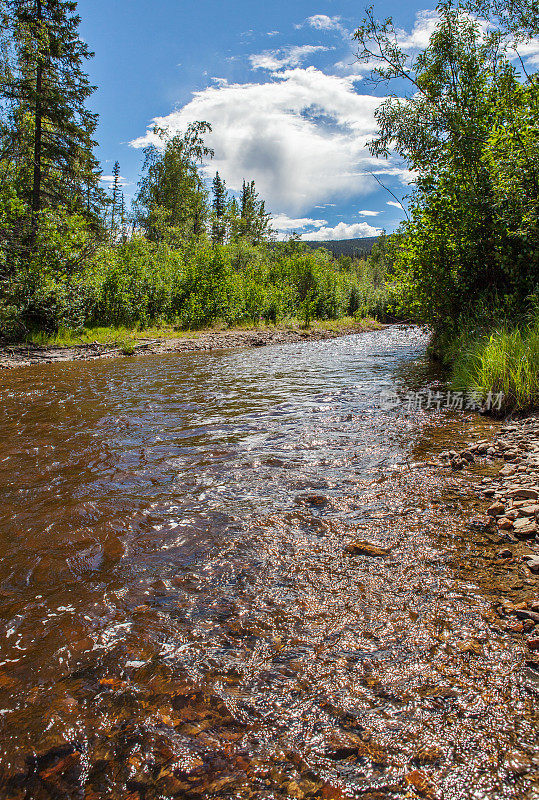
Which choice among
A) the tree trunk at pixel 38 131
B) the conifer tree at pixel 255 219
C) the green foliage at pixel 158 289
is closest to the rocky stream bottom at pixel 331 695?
the green foliage at pixel 158 289

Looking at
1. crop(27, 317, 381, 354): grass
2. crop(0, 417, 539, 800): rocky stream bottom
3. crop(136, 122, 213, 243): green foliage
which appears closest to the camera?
crop(0, 417, 539, 800): rocky stream bottom

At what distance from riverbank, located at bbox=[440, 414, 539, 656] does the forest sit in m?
1.66

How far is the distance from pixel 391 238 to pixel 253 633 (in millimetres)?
12457

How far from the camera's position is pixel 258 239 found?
5556cm

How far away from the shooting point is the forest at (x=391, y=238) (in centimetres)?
860

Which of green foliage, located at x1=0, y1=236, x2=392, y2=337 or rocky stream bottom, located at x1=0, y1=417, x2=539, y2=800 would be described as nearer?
→ rocky stream bottom, located at x1=0, y1=417, x2=539, y2=800

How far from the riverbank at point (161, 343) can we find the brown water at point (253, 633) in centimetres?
1048

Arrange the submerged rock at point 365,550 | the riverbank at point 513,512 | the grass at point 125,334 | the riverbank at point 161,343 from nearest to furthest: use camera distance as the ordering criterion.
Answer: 1. the riverbank at point 513,512
2. the submerged rock at point 365,550
3. the riverbank at point 161,343
4. the grass at point 125,334

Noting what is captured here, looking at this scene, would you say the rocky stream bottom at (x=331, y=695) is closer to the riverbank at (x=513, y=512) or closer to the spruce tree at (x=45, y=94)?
the riverbank at (x=513, y=512)

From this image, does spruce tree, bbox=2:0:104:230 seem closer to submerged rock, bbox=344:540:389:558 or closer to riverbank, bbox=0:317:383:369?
riverbank, bbox=0:317:383:369

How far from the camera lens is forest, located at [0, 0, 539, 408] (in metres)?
8.60

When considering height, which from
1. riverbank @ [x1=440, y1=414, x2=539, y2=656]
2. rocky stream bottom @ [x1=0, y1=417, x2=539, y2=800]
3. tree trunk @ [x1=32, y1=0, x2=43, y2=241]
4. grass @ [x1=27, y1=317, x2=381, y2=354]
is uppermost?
tree trunk @ [x1=32, y1=0, x2=43, y2=241]

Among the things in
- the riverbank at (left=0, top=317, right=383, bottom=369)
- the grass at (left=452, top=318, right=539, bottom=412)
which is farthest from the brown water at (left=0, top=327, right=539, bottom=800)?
the riverbank at (left=0, top=317, right=383, bottom=369)

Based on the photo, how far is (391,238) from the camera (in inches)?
489
